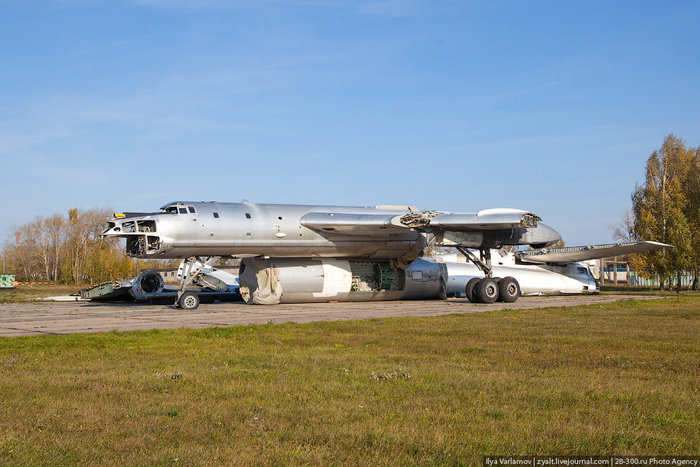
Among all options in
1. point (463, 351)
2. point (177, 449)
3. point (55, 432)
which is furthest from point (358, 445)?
point (463, 351)

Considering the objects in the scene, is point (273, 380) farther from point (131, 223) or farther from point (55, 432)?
point (131, 223)

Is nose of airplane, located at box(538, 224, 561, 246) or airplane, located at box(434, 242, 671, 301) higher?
nose of airplane, located at box(538, 224, 561, 246)

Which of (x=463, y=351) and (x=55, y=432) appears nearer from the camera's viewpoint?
(x=55, y=432)

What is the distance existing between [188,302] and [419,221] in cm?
952

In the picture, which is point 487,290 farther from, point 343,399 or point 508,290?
point 343,399

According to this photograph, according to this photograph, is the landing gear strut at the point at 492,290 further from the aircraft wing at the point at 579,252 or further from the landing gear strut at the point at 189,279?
the landing gear strut at the point at 189,279

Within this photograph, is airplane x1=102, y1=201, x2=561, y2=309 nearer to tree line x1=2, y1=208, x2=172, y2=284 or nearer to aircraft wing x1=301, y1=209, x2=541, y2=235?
aircraft wing x1=301, y1=209, x2=541, y2=235

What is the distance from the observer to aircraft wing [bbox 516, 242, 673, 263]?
104ft

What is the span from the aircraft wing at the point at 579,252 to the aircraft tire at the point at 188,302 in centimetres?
1805

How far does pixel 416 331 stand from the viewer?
14641mm

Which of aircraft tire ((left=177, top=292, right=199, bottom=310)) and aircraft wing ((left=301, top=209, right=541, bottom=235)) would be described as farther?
aircraft wing ((left=301, top=209, right=541, bottom=235))

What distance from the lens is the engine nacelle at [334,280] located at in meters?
26.5

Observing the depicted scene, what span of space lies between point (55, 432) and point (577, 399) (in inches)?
208

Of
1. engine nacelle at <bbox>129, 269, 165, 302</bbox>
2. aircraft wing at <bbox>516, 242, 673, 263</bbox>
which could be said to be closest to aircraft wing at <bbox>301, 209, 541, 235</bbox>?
aircraft wing at <bbox>516, 242, 673, 263</bbox>
